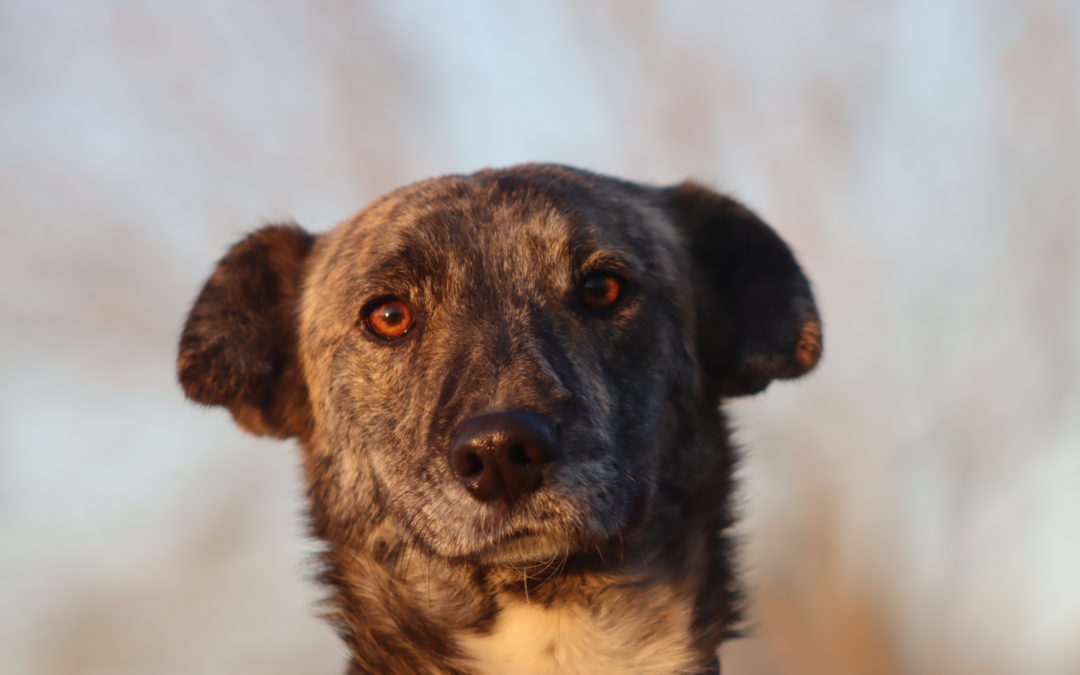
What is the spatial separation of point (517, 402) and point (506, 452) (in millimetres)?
150

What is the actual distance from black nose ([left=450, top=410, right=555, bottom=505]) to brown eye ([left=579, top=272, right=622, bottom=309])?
72 cm

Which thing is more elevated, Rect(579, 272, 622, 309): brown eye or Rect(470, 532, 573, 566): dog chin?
Rect(579, 272, 622, 309): brown eye

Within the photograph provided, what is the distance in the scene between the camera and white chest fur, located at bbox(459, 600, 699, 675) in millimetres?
2982

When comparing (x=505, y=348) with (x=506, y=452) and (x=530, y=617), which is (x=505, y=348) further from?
(x=530, y=617)

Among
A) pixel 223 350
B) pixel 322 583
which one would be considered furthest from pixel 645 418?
pixel 223 350

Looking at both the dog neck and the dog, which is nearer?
the dog

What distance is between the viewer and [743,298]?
365 centimetres

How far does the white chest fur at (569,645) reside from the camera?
2.98 meters

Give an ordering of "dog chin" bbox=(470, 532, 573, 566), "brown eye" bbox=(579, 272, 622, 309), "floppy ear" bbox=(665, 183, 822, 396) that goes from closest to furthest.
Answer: "dog chin" bbox=(470, 532, 573, 566) < "brown eye" bbox=(579, 272, 622, 309) < "floppy ear" bbox=(665, 183, 822, 396)

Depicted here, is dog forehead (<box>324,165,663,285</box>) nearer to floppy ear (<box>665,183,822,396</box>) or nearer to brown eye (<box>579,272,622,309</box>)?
brown eye (<box>579,272,622,309</box>)

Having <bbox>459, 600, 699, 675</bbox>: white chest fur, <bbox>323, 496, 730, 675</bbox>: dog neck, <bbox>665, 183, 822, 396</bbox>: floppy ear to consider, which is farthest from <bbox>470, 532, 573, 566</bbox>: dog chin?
Result: <bbox>665, 183, 822, 396</bbox>: floppy ear

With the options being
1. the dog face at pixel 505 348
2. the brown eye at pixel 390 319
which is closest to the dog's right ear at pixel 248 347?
the dog face at pixel 505 348

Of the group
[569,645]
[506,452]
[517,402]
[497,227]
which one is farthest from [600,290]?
[569,645]

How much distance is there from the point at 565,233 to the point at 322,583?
1266mm
